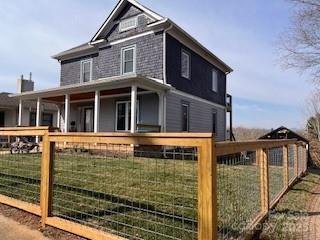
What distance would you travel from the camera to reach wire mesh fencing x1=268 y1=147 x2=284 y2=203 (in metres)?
6.36

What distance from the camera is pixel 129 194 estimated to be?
581cm

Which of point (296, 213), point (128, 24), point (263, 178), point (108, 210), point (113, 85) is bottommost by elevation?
point (296, 213)

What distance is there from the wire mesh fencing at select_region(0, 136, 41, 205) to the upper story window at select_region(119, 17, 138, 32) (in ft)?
37.9

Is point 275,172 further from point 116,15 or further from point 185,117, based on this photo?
point 116,15

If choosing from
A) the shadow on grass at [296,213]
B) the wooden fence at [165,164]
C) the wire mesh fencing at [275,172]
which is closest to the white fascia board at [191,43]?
the wire mesh fencing at [275,172]

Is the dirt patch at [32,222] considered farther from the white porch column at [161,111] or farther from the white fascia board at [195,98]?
the white fascia board at [195,98]

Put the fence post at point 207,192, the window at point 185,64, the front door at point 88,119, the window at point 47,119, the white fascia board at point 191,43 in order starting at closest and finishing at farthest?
the fence post at point 207,192 < the white fascia board at point 191,43 < the window at point 185,64 < the front door at point 88,119 < the window at point 47,119

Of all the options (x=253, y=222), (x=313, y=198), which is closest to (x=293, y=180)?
(x=313, y=198)

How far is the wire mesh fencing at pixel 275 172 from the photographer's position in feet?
20.9

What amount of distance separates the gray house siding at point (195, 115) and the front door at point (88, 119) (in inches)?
246

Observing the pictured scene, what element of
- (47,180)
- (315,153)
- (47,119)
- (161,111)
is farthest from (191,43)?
(47,119)

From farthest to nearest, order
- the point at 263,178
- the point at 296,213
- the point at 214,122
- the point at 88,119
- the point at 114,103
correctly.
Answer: the point at 214,122, the point at 88,119, the point at 114,103, the point at 296,213, the point at 263,178

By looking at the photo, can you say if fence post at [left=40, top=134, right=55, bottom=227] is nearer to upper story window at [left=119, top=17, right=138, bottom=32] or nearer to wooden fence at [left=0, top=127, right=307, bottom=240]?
wooden fence at [left=0, top=127, right=307, bottom=240]

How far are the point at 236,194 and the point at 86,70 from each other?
55.0ft
